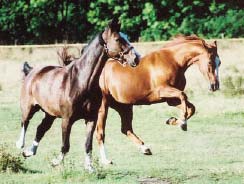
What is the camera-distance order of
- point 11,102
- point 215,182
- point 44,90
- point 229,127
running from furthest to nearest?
point 11,102, point 229,127, point 44,90, point 215,182

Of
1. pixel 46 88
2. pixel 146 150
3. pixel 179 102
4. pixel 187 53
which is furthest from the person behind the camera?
pixel 187 53

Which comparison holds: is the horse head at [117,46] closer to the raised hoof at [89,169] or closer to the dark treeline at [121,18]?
the raised hoof at [89,169]

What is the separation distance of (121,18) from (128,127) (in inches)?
825

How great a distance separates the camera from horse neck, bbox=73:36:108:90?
10711mm

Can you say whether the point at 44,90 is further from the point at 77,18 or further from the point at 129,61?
the point at 77,18

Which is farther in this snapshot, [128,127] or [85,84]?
[128,127]

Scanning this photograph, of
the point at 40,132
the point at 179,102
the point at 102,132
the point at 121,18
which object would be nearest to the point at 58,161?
the point at 40,132

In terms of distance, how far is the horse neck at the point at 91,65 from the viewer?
35.1 ft

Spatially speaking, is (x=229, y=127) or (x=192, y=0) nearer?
(x=229, y=127)

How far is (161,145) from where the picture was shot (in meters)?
14.9

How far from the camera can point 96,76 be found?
35.3ft

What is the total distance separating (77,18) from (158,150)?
23172mm

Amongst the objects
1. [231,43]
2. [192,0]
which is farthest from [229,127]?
[192,0]

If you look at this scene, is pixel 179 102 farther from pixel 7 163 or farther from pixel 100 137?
pixel 7 163
